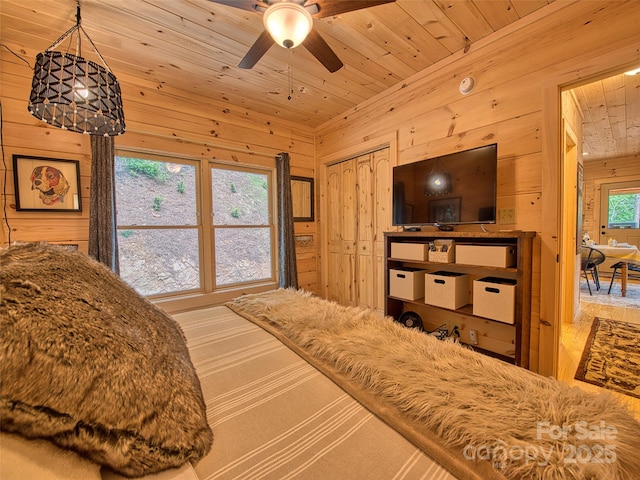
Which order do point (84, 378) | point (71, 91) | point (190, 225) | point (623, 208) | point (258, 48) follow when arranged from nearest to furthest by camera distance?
point (84, 378) → point (71, 91) → point (258, 48) → point (190, 225) → point (623, 208)

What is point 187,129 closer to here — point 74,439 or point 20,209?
point 20,209

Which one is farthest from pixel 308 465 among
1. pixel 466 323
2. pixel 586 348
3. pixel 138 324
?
pixel 586 348

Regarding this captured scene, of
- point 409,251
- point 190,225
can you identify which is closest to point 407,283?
point 409,251

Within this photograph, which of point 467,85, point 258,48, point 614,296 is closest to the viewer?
point 258,48

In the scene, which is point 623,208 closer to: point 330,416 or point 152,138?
point 330,416

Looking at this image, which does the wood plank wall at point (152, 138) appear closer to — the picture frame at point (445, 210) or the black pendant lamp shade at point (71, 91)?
the black pendant lamp shade at point (71, 91)

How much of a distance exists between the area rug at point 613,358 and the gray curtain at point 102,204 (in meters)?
3.97

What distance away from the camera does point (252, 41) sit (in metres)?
2.03

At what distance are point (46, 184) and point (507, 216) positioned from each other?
12.4ft

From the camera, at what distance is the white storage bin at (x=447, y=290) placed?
6.73ft

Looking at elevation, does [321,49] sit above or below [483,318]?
above

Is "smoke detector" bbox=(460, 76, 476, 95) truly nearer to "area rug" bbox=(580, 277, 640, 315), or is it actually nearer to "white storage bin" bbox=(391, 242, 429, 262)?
"white storage bin" bbox=(391, 242, 429, 262)

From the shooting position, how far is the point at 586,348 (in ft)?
7.75

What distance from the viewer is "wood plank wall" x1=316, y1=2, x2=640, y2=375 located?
1.57 m
